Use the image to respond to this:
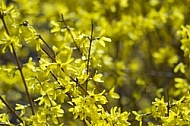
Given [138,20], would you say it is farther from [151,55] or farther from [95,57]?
[95,57]

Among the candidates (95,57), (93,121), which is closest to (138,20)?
(95,57)

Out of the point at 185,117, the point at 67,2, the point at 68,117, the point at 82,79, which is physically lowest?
the point at 68,117

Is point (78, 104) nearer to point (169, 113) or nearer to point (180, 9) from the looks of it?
point (169, 113)

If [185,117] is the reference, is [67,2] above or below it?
above

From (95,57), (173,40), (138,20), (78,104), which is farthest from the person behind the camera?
(173,40)

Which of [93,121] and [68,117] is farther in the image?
[68,117]

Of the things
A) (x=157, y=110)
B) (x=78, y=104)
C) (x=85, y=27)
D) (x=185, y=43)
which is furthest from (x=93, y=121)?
(x=85, y=27)

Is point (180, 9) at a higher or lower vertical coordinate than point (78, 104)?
higher

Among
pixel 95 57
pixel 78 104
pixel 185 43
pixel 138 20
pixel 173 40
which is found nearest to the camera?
pixel 78 104

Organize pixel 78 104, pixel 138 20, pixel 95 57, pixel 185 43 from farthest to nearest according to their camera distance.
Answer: pixel 138 20, pixel 185 43, pixel 95 57, pixel 78 104
